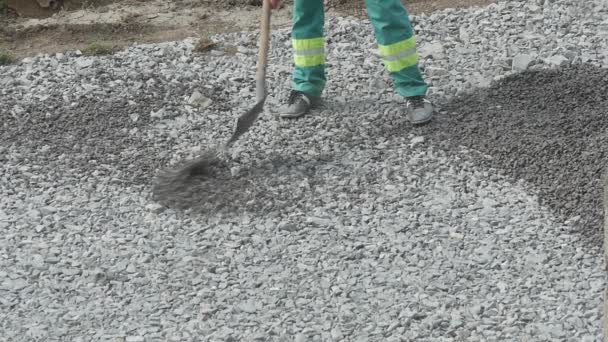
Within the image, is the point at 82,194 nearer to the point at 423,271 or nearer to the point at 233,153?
the point at 233,153

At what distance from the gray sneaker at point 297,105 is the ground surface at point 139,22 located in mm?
1449

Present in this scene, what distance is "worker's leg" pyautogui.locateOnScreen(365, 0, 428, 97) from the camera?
595 centimetres

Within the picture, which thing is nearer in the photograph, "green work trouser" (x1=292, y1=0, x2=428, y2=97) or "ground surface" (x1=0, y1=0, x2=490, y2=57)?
"green work trouser" (x1=292, y1=0, x2=428, y2=97)

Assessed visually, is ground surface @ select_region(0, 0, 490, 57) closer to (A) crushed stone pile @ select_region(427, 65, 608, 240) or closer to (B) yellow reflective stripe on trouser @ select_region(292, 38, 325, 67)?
(B) yellow reflective stripe on trouser @ select_region(292, 38, 325, 67)

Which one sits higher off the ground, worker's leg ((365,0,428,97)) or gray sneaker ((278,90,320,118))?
worker's leg ((365,0,428,97))

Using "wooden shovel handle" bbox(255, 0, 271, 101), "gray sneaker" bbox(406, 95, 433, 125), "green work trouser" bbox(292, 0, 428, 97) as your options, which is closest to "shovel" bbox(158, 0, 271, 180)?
"wooden shovel handle" bbox(255, 0, 271, 101)

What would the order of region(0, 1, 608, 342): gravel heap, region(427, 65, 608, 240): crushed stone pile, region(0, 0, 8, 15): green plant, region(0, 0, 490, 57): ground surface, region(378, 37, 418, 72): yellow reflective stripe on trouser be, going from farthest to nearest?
region(0, 0, 8, 15): green plant, region(0, 0, 490, 57): ground surface, region(378, 37, 418, 72): yellow reflective stripe on trouser, region(427, 65, 608, 240): crushed stone pile, region(0, 1, 608, 342): gravel heap

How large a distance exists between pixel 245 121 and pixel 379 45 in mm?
883

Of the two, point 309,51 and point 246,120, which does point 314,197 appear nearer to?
point 246,120

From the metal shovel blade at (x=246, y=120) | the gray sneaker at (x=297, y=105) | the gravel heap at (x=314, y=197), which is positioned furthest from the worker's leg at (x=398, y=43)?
the metal shovel blade at (x=246, y=120)

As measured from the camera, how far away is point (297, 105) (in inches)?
251

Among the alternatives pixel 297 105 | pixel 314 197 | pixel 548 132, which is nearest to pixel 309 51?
pixel 297 105

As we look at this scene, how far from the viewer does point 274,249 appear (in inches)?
202

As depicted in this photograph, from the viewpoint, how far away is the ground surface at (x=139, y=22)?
25.3ft
